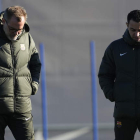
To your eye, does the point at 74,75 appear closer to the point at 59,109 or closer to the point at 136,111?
the point at 59,109

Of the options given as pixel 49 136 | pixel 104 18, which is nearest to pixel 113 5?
pixel 104 18

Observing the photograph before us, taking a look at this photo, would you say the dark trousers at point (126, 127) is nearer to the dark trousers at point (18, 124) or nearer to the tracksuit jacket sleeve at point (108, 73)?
the tracksuit jacket sleeve at point (108, 73)

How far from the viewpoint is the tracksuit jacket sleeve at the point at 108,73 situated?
3.71 meters

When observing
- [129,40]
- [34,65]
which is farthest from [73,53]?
[129,40]

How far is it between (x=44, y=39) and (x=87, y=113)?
1078 millimetres

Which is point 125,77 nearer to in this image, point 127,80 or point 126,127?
point 127,80

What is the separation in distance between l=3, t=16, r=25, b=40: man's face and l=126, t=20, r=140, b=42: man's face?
0.85 m

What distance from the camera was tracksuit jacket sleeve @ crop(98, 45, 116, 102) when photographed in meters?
3.71

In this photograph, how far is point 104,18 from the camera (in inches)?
221

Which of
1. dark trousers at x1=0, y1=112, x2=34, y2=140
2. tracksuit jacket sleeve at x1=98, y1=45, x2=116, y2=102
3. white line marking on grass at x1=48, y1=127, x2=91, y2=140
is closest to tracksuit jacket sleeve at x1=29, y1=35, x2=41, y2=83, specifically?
dark trousers at x1=0, y1=112, x2=34, y2=140

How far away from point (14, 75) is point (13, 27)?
0.39 metres

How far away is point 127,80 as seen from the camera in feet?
11.8

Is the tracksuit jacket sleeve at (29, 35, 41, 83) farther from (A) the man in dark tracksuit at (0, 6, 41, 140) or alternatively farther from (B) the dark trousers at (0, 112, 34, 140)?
(B) the dark trousers at (0, 112, 34, 140)

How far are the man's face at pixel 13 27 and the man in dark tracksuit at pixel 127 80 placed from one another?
2.53 ft
